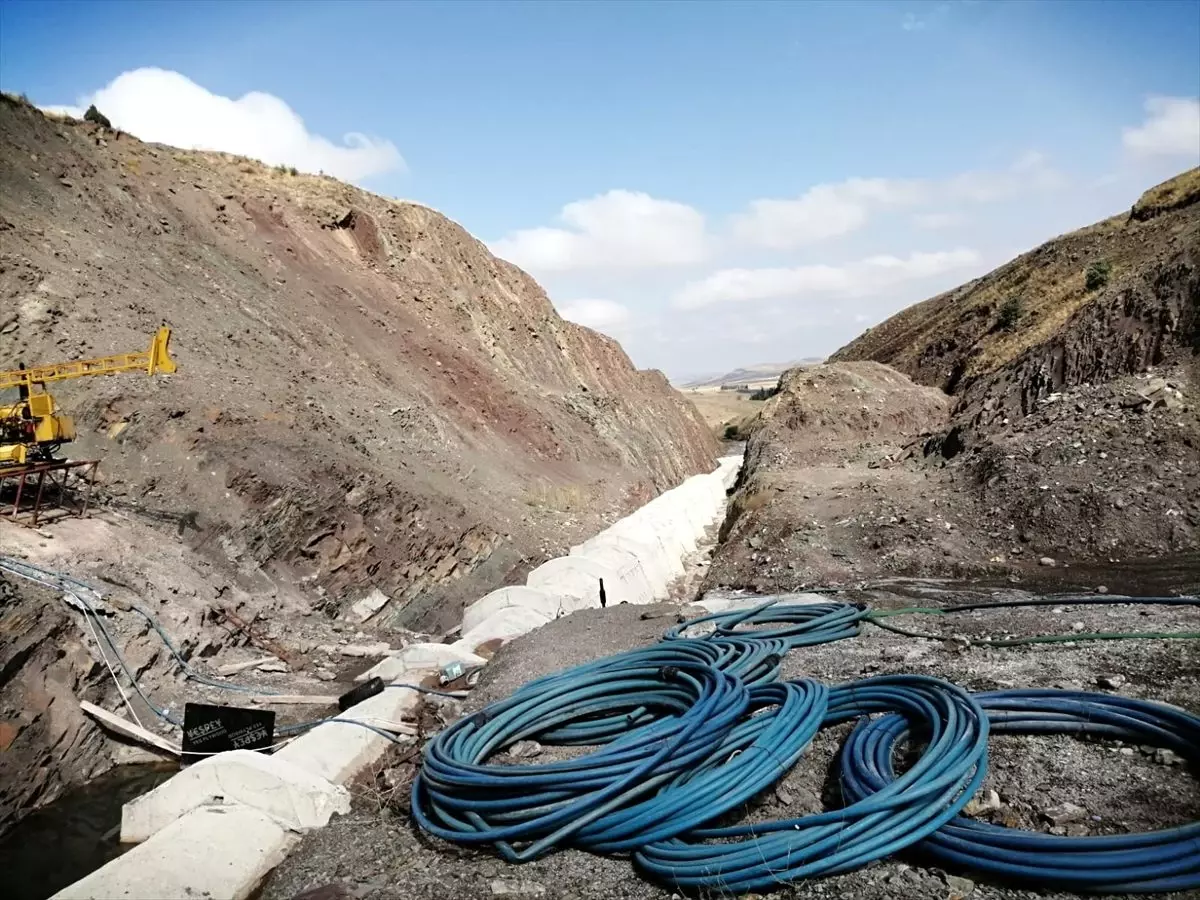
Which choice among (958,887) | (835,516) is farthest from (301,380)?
(958,887)

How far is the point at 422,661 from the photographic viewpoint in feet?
30.4

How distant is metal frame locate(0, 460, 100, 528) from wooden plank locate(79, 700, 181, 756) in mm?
3539

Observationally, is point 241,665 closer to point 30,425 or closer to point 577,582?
point 30,425

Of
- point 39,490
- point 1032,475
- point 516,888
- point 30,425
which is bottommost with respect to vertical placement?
point 516,888

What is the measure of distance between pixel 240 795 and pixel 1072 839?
5430 mm

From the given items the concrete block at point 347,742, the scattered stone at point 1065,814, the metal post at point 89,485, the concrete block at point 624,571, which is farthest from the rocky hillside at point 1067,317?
the metal post at point 89,485

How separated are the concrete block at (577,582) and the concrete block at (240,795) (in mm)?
6245

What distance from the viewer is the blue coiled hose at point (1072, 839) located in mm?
3770

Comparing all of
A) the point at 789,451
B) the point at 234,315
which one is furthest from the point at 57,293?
the point at 789,451

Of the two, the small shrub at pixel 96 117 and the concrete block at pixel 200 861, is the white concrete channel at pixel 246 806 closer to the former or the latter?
the concrete block at pixel 200 861

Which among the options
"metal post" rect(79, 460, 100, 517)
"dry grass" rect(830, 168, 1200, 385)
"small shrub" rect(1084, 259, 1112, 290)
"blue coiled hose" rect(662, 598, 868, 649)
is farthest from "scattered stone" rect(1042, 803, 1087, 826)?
"small shrub" rect(1084, 259, 1112, 290)

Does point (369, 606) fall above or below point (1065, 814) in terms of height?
above

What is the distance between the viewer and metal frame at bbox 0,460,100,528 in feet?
34.4

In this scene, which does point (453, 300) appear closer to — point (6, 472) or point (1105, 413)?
point (6, 472)
